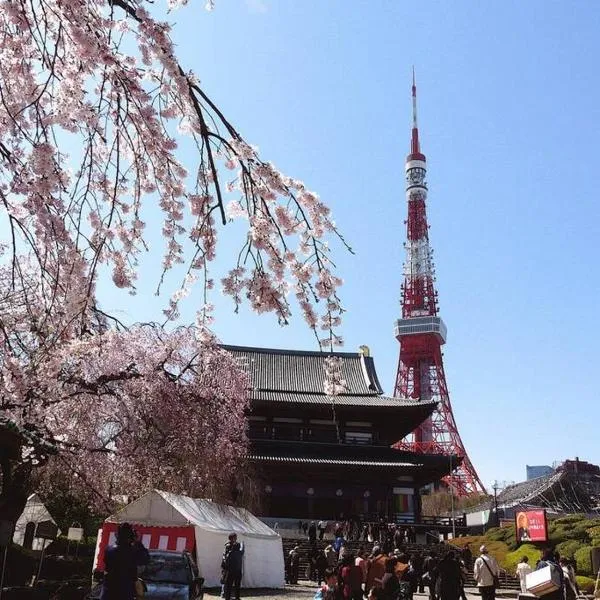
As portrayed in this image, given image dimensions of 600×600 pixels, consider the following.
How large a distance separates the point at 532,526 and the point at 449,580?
51.3 feet

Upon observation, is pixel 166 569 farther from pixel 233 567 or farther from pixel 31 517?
pixel 31 517

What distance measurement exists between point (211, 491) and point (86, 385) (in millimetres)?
6795

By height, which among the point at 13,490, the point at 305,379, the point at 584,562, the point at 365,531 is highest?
the point at 305,379

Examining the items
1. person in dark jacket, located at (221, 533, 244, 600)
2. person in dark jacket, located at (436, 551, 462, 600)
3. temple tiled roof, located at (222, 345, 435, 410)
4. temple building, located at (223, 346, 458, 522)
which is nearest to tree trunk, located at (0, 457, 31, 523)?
person in dark jacket, located at (221, 533, 244, 600)

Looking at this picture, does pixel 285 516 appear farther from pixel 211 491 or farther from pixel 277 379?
pixel 211 491

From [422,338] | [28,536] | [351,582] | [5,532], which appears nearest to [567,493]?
[422,338]

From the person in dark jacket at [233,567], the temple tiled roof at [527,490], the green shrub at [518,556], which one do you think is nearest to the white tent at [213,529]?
the person in dark jacket at [233,567]

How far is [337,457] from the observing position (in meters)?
26.8

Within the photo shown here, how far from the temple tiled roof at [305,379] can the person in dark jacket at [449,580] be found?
18212mm

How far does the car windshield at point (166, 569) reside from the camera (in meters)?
8.38

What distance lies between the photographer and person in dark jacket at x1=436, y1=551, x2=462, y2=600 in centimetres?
880

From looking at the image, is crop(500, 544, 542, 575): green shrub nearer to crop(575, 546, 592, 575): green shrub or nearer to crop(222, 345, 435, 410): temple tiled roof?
crop(575, 546, 592, 575): green shrub

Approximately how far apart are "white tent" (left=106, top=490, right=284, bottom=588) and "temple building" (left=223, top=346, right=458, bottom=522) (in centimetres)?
927

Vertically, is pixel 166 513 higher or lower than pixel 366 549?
higher
